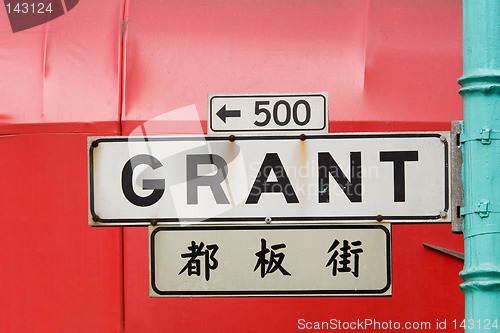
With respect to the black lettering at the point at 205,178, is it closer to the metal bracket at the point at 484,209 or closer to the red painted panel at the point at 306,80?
the metal bracket at the point at 484,209

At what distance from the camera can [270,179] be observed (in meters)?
3.13

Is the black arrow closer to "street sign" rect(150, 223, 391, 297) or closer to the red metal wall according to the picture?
"street sign" rect(150, 223, 391, 297)

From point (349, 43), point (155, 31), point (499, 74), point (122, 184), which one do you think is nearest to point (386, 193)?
point (499, 74)

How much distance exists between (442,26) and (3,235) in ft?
9.07

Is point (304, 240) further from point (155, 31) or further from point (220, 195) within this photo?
point (155, 31)

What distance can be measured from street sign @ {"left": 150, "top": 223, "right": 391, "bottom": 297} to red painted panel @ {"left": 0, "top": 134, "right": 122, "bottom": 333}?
1700 millimetres

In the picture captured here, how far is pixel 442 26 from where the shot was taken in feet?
16.6

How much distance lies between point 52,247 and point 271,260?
204 cm

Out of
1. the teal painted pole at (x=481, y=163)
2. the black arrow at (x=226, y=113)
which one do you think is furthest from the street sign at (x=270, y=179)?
the teal painted pole at (x=481, y=163)

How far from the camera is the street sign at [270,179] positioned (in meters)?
3.07

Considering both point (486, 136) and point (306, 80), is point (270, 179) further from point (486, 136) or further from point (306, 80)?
point (306, 80)

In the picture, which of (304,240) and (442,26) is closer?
(304,240)

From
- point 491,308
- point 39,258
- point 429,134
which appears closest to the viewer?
point 491,308

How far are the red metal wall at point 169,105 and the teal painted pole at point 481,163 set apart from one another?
1898 millimetres
